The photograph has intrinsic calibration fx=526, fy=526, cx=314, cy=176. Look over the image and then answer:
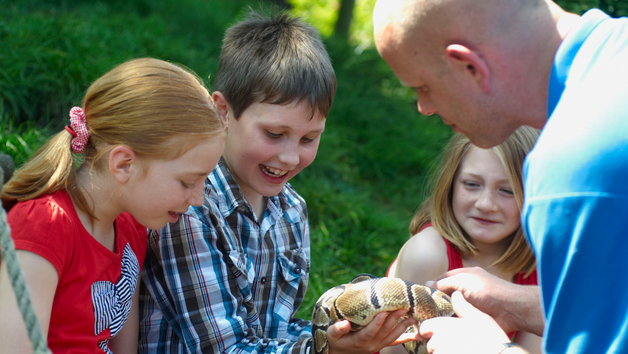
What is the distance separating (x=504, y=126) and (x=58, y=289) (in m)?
1.79

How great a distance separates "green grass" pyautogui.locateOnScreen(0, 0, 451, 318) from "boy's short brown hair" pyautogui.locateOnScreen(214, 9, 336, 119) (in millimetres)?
1674

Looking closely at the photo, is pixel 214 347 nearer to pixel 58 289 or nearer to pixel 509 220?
pixel 58 289

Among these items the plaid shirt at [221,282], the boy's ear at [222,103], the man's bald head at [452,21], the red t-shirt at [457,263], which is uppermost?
the man's bald head at [452,21]

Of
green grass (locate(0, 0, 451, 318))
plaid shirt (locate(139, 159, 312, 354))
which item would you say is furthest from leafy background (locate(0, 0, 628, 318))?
plaid shirt (locate(139, 159, 312, 354))

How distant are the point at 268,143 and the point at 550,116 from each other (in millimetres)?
1396

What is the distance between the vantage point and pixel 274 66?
8.98 feet

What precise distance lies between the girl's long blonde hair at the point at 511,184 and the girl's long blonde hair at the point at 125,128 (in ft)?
5.13

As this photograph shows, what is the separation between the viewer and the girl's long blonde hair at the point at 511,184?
2969mm

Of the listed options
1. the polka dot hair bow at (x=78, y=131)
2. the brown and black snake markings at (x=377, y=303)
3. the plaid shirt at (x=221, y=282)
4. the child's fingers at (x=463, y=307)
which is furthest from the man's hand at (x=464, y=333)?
the polka dot hair bow at (x=78, y=131)

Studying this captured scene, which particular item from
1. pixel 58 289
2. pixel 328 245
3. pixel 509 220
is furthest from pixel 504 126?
pixel 328 245

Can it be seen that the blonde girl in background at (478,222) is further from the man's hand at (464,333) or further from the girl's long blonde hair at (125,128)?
the girl's long blonde hair at (125,128)

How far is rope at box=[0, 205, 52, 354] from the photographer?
1.30 metres

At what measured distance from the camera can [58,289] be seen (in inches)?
80.0

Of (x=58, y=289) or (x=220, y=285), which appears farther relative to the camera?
(x=220, y=285)
